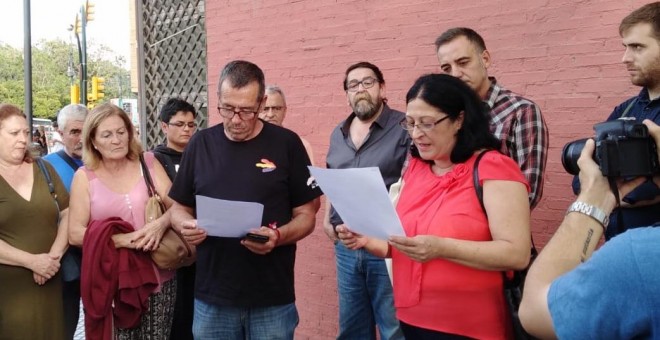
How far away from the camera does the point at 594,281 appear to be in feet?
3.90

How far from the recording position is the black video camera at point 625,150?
1.48m

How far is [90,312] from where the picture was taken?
3.32 meters

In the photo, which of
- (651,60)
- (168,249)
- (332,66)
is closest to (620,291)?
(651,60)

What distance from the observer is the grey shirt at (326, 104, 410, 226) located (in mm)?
3682

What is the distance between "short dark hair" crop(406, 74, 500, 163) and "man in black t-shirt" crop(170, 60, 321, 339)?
913mm

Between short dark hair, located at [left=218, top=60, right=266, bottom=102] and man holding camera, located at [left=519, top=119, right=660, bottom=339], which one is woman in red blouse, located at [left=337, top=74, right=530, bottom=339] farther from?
short dark hair, located at [left=218, top=60, right=266, bottom=102]

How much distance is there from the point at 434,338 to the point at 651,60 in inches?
58.2

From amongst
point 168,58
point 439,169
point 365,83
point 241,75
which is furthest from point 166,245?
point 168,58

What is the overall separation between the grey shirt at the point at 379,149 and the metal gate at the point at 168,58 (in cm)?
273

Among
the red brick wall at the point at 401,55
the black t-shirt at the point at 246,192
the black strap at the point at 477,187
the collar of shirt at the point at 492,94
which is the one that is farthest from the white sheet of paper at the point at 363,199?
the red brick wall at the point at 401,55

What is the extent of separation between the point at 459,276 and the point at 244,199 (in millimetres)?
1144

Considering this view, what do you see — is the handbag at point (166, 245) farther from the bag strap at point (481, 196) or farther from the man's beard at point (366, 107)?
the bag strap at point (481, 196)

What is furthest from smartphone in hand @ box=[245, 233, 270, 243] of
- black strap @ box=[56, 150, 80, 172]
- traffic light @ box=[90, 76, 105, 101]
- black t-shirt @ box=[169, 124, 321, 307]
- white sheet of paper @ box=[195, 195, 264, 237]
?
traffic light @ box=[90, 76, 105, 101]

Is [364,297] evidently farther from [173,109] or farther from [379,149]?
[173,109]
